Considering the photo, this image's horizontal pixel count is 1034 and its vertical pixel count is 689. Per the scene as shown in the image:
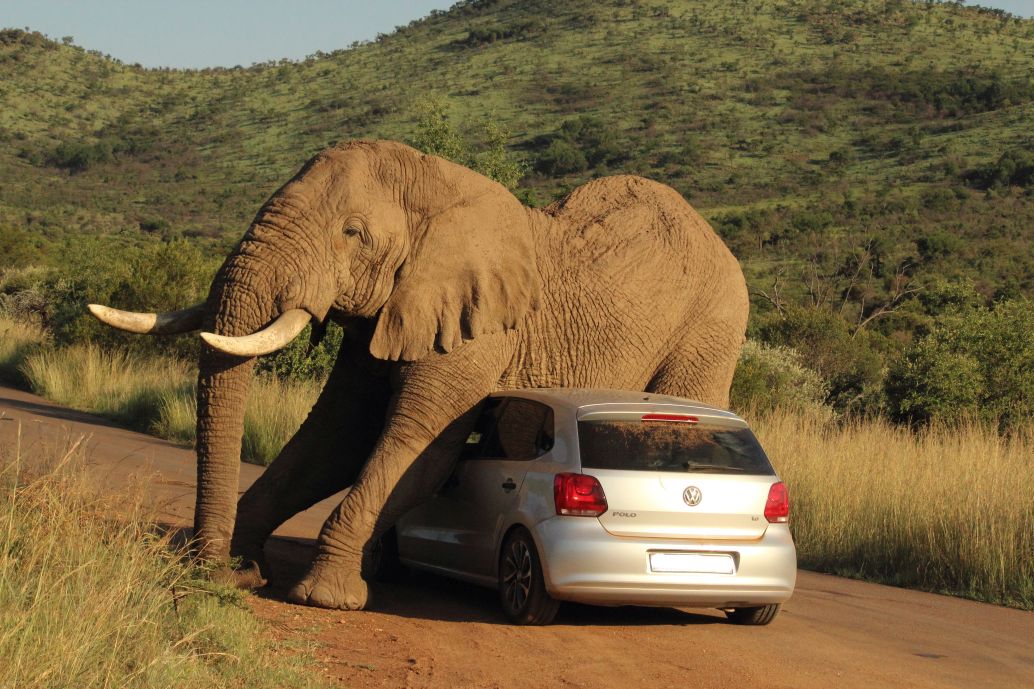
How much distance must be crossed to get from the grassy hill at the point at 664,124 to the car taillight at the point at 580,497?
1178 inches

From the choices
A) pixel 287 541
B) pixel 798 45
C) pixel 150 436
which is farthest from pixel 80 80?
pixel 287 541

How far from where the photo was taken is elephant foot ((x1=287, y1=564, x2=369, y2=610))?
321 inches

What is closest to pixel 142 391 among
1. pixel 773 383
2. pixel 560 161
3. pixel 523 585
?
pixel 773 383

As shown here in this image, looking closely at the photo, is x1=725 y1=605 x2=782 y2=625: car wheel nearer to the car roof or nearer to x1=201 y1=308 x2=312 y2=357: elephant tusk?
the car roof

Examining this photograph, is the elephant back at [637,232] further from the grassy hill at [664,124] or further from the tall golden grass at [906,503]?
the grassy hill at [664,124]

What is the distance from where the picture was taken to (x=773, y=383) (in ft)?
74.4

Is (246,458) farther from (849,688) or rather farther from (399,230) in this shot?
(849,688)

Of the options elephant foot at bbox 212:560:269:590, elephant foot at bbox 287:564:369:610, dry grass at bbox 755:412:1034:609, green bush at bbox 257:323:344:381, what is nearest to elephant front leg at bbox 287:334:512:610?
elephant foot at bbox 287:564:369:610

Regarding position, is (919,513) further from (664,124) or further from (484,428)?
(664,124)

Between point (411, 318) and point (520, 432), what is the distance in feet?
3.37

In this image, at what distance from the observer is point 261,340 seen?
7980mm

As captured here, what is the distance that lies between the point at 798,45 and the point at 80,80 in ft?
161

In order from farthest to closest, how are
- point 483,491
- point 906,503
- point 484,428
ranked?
point 906,503, point 484,428, point 483,491

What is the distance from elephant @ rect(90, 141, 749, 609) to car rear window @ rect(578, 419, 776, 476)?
1276 millimetres
